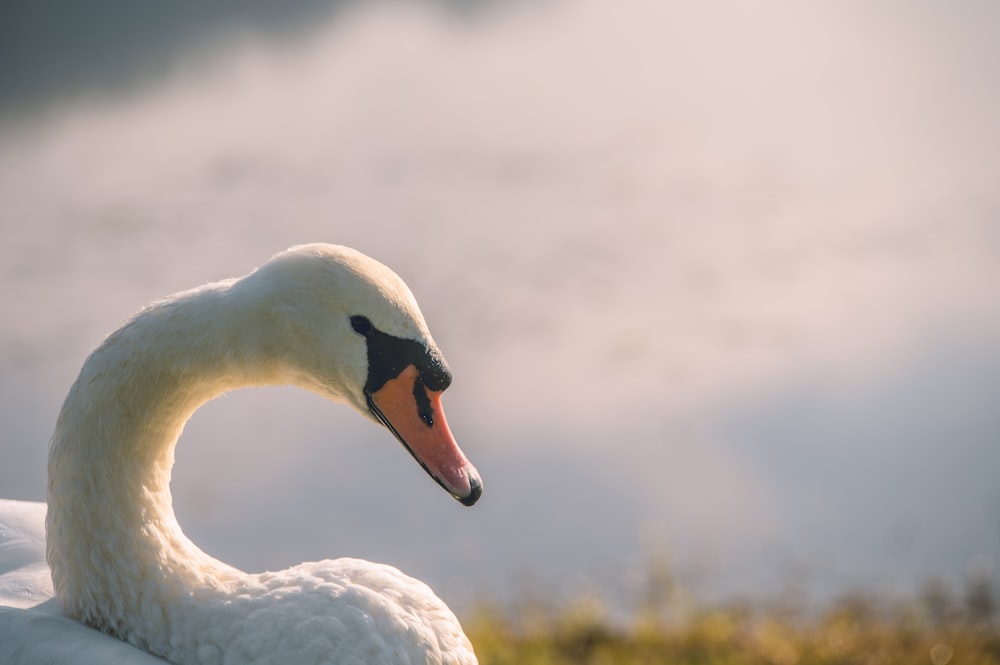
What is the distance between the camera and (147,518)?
2369 mm

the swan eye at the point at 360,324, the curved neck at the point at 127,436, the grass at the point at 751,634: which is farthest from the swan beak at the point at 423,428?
the grass at the point at 751,634

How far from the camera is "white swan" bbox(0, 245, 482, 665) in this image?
2281mm

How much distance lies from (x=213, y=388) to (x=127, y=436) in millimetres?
200

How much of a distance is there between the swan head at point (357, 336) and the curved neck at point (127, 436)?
0.07 m

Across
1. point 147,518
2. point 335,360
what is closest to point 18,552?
point 147,518

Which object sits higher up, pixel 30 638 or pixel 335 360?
pixel 335 360

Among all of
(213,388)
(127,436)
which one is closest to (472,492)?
(213,388)

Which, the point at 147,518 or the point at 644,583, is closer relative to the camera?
the point at 147,518

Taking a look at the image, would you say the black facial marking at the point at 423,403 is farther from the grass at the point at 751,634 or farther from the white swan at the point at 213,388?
the grass at the point at 751,634

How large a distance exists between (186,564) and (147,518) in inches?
5.1

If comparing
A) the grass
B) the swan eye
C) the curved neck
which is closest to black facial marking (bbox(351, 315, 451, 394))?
the swan eye

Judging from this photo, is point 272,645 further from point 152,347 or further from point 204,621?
point 152,347

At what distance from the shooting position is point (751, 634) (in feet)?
13.6

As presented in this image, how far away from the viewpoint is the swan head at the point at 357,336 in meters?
2.29
